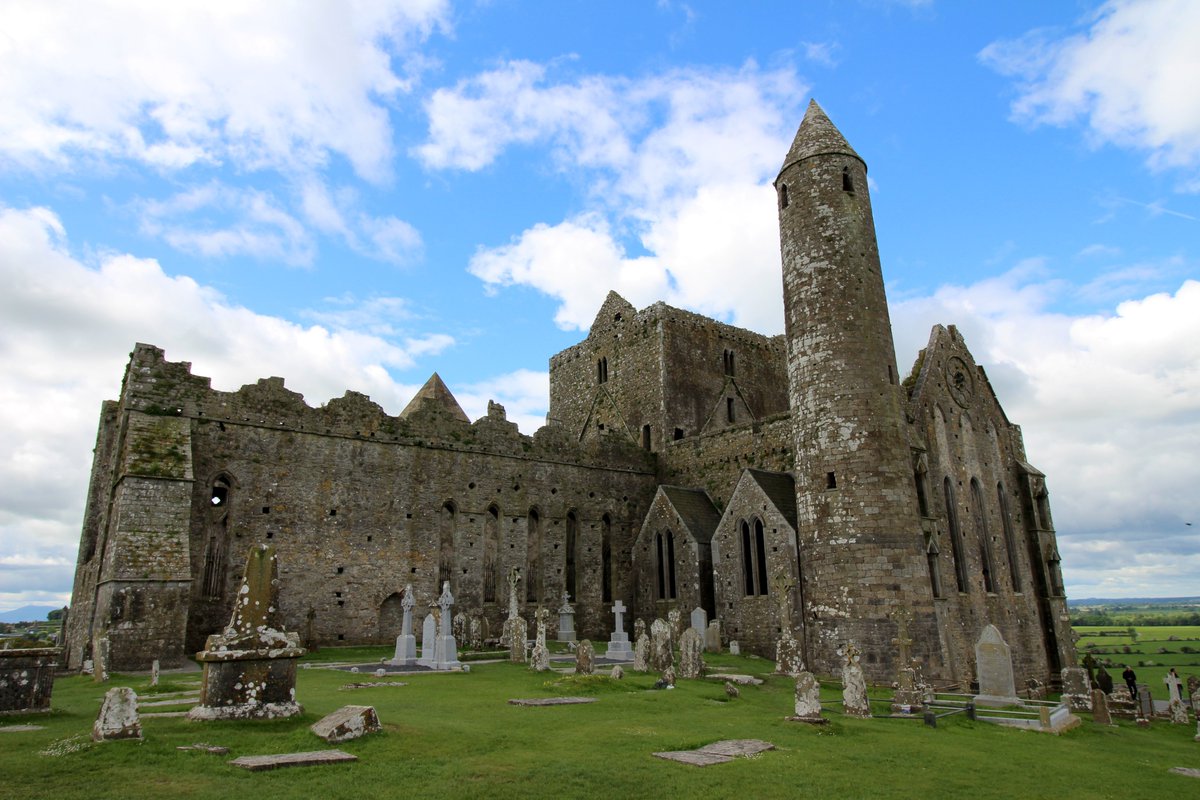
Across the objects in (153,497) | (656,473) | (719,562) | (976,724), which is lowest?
(976,724)

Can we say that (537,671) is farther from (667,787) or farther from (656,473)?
(656,473)

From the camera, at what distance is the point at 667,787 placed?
7977 mm

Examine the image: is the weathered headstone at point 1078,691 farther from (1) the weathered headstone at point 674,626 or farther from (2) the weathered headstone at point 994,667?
(1) the weathered headstone at point 674,626

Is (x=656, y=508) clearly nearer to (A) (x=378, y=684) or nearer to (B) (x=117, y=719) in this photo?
(A) (x=378, y=684)

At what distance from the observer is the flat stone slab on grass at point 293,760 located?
7.75 metres

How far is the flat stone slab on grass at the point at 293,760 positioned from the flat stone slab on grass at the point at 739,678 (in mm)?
11389

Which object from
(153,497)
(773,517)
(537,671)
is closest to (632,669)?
(537,671)

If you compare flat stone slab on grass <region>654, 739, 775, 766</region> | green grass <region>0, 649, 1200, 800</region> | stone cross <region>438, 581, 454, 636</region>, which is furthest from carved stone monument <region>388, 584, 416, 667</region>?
flat stone slab on grass <region>654, 739, 775, 766</region>

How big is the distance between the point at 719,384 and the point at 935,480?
48.5 ft

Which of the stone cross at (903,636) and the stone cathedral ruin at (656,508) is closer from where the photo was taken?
the stone cross at (903,636)

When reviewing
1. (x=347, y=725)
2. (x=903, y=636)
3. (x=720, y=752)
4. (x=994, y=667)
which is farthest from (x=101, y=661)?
(x=994, y=667)

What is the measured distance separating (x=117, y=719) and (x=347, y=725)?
2.47m

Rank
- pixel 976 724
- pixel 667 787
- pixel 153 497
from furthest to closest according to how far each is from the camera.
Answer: pixel 153 497 < pixel 976 724 < pixel 667 787

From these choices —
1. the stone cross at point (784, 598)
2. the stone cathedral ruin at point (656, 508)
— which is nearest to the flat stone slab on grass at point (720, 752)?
the stone cathedral ruin at point (656, 508)
